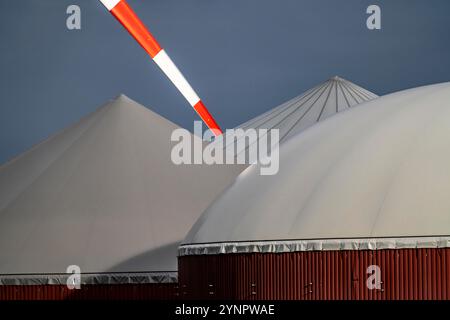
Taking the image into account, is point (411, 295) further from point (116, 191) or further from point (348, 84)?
point (348, 84)

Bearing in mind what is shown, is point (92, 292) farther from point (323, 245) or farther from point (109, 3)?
point (323, 245)

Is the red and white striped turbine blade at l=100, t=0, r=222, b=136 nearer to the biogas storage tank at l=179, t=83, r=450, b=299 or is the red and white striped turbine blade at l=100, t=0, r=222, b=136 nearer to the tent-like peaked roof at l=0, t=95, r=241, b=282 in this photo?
the tent-like peaked roof at l=0, t=95, r=241, b=282

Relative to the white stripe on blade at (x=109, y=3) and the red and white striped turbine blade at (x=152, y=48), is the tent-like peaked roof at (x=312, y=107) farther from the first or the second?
the white stripe on blade at (x=109, y=3)

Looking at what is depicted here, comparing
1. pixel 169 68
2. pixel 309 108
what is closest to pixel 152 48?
pixel 169 68

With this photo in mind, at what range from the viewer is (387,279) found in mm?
30656

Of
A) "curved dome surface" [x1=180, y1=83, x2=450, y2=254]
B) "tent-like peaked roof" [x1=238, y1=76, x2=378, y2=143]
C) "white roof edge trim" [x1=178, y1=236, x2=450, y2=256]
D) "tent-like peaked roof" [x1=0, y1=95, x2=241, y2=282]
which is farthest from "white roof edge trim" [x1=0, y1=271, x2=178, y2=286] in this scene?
"tent-like peaked roof" [x1=238, y1=76, x2=378, y2=143]

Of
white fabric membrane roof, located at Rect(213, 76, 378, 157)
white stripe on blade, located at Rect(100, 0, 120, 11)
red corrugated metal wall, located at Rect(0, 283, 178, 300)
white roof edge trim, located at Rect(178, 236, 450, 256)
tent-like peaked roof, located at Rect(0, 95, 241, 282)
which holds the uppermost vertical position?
white stripe on blade, located at Rect(100, 0, 120, 11)

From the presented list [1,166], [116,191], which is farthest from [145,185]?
[1,166]

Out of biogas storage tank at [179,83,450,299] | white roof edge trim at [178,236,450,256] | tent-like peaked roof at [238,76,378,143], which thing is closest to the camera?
white roof edge trim at [178,236,450,256]

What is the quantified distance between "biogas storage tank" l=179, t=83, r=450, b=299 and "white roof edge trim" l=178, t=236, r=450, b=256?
3cm

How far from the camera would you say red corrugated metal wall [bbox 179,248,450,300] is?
30.2m

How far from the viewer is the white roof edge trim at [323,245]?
30.2 metres
